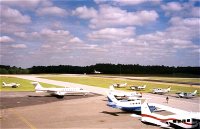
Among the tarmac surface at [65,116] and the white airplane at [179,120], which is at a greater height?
the white airplane at [179,120]

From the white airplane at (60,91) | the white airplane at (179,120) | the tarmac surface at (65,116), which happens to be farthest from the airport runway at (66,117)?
the white airplane at (60,91)

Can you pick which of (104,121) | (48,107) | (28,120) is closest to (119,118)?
(104,121)

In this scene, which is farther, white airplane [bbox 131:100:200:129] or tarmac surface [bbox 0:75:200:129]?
tarmac surface [bbox 0:75:200:129]

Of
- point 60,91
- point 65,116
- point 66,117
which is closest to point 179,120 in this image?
point 66,117

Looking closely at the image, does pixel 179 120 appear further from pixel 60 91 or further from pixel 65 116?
pixel 60 91

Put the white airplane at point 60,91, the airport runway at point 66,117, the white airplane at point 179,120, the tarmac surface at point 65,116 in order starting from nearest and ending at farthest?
1. the white airplane at point 179,120
2. the airport runway at point 66,117
3. the tarmac surface at point 65,116
4. the white airplane at point 60,91

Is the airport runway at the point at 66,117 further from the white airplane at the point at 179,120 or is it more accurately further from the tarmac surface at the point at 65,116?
the white airplane at the point at 179,120

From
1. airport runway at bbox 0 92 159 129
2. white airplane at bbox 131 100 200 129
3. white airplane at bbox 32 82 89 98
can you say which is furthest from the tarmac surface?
white airplane at bbox 32 82 89 98

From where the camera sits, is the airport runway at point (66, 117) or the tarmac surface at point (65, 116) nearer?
the airport runway at point (66, 117)

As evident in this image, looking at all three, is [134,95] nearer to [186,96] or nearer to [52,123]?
[186,96]

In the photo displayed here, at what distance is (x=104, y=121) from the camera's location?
1876 inches

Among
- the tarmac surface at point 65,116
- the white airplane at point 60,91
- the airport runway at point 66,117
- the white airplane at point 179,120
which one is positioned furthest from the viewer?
the white airplane at point 60,91

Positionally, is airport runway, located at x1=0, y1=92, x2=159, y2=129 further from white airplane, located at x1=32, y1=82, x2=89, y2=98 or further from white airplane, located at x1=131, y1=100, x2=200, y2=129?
white airplane, located at x1=32, y1=82, x2=89, y2=98

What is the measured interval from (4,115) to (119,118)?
20.8 meters
